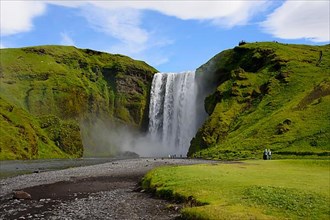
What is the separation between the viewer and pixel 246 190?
28969 mm

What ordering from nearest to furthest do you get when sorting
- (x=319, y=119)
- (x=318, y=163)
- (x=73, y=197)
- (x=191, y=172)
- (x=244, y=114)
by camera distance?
(x=73, y=197)
(x=191, y=172)
(x=318, y=163)
(x=319, y=119)
(x=244, y=114)

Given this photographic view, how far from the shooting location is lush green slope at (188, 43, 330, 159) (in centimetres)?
9481

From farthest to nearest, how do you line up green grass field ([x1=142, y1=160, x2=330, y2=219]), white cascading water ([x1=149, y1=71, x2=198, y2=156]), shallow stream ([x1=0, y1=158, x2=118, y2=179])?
white cascading water ([x1=149, y1=71, x2=198, y2=156])
shallow stream ([x1=0, y1=158, x2=118, y2=179])
green grass field ([x1=142, y1=160, x2=330, y2=219])

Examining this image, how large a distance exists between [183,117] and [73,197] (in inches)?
5345

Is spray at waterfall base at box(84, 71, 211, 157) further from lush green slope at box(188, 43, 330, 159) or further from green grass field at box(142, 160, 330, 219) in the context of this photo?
green grass field at box(142, 160, 330, 219)

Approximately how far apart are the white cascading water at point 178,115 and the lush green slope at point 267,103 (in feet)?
38.9

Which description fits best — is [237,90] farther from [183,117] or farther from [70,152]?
[70,152]

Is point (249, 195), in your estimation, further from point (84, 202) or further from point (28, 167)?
point (28, 167)

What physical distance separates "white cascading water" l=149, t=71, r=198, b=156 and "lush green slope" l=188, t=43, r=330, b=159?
38.9ft

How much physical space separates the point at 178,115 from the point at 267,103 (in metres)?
56.8

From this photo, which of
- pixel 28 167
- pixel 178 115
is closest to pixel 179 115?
pixel 178 115

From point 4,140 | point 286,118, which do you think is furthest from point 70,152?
point 286,118

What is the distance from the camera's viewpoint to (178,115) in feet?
579

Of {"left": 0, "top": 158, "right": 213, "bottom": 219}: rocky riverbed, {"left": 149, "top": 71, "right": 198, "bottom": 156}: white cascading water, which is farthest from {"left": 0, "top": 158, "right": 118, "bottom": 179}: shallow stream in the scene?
{"left": 149, "top": 71, "right": 198, "bottom": 156}: white cascading water
